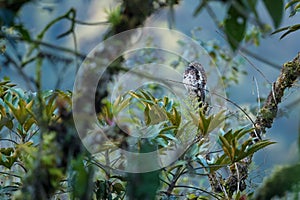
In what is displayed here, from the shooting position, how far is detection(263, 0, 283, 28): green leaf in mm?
520

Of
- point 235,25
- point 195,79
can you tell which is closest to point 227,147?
point 195,79

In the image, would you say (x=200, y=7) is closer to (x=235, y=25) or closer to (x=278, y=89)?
(x=235, y=25)

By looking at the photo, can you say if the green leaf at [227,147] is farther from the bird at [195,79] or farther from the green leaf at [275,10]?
the green leaf at [275,10]

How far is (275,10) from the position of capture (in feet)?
1.74

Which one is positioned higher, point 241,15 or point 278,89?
point 278,89

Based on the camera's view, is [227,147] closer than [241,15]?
No

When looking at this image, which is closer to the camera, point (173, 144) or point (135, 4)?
point (135, 4)

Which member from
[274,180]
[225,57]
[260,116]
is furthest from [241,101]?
[274,180]

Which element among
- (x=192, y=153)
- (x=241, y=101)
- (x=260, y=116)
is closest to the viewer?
(x=192, y=153)

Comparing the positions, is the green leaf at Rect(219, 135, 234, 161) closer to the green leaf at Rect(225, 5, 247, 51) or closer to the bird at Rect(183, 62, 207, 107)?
the bird at Rect(183, 62, 207, 107)

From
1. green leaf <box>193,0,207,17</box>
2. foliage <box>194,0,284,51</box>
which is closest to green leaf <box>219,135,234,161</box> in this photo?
foliage <box>194,0,284,51</box>

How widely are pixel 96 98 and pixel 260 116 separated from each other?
95cm

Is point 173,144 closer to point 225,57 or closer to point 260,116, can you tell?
point 260,116

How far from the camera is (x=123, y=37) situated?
568 millimetres
